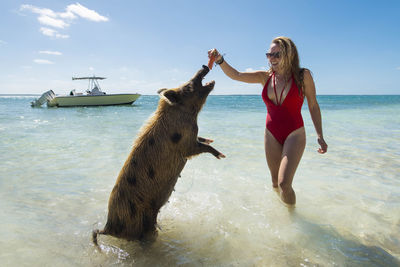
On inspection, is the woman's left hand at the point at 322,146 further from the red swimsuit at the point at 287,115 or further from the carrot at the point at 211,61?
the carrot at the point at 211,61

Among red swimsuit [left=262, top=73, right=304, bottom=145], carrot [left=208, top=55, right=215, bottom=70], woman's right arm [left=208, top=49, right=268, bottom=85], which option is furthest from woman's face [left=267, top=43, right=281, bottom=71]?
carrot [left=208, top=55, right=215, bottom=70]

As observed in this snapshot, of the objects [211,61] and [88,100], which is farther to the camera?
[88,100]

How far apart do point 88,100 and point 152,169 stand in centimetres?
3103

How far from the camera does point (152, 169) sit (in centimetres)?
293

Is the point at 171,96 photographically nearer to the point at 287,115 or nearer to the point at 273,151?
the point at 287,115

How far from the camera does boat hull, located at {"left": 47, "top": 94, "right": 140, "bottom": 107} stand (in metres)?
30.9

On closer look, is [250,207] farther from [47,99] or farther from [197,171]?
[47,99]

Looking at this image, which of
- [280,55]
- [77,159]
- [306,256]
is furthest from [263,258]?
[77,159]

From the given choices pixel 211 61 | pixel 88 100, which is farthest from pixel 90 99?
pixel 211 61

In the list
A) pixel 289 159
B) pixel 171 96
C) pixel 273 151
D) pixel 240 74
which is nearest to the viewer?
pixel 171 96

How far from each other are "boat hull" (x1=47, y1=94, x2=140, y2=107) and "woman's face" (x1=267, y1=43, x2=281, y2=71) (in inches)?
1185

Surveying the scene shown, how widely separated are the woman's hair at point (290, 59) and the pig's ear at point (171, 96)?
4.71ft

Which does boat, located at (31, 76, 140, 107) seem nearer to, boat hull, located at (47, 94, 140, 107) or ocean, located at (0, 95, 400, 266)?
boat hull, located at (47, 94, 140, 107)

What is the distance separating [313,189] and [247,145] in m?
3.70
